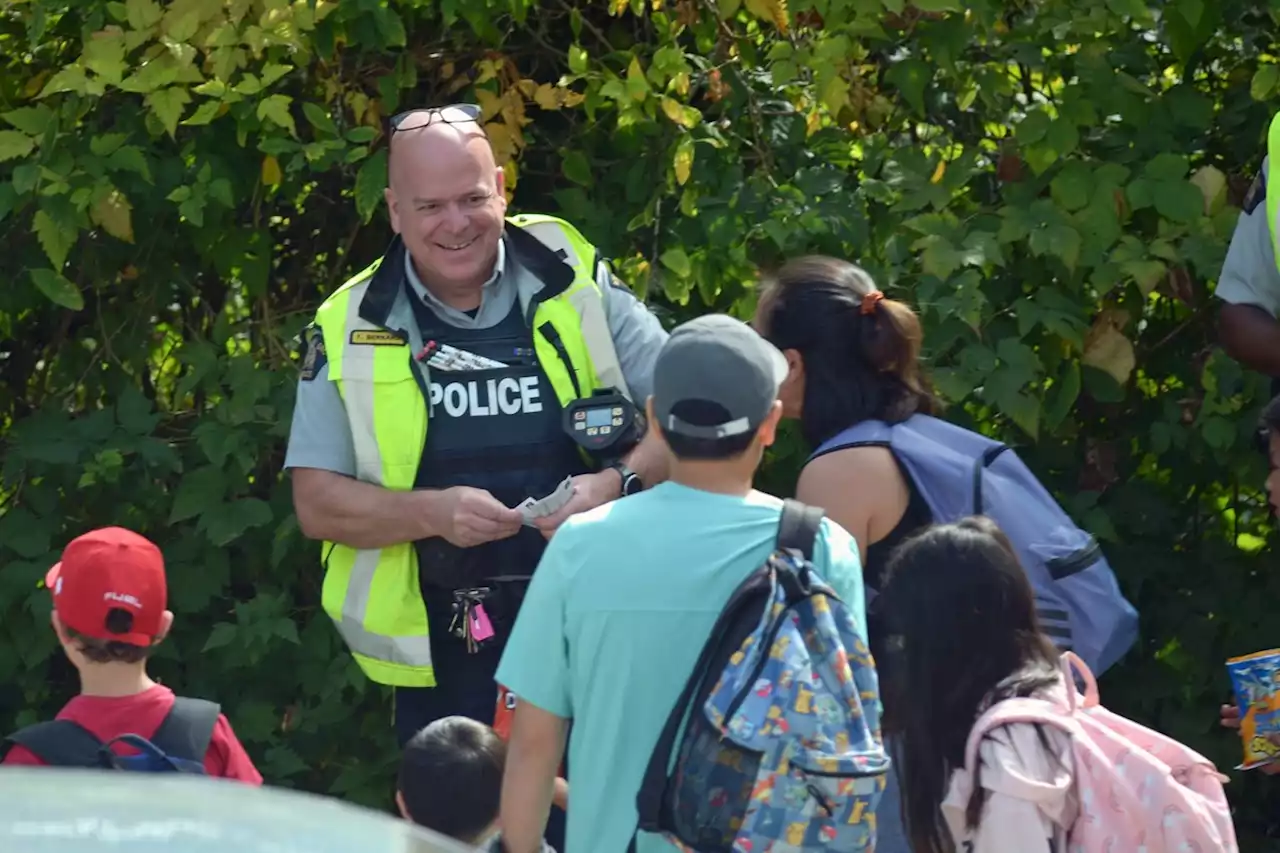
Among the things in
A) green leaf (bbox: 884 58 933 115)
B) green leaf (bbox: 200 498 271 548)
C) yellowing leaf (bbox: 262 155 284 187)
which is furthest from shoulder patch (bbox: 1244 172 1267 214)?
green leaf (bbox: 200 498 271 548)

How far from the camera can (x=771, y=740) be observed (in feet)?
9.68

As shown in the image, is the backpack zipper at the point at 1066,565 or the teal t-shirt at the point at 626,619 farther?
the backpack zipper at the point at 1066,565

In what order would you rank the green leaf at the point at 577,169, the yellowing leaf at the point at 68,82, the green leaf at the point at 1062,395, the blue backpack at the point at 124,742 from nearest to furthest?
the blue backpack at the point at 124,742
the yellowing leaf at the point at 68,82
the green leaf at the point at 1062,395
the green leaf at the point at 577,169

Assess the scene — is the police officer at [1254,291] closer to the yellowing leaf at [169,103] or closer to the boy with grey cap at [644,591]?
the boy with grey cap at [644,591]

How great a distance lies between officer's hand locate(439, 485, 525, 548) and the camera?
3.90m

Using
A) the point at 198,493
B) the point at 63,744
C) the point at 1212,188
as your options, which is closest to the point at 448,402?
the point at 63,744

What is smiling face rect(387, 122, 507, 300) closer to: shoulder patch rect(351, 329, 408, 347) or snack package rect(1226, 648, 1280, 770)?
shoulder patch rect(351, 329, 408, 347)

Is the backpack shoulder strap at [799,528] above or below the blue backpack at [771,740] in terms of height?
above

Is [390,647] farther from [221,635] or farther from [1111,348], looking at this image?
[1111,348]

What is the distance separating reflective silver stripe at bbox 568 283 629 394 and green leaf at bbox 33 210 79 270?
4.39 feet

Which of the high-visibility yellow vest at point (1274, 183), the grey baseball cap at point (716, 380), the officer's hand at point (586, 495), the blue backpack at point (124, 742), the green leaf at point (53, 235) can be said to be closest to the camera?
the grey baseball cap at point (716, 380)

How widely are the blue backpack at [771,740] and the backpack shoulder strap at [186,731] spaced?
958 mm

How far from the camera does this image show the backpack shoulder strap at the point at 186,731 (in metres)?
3.58

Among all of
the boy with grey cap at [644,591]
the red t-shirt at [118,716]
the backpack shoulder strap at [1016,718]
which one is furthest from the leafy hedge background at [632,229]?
the boy with grey cap at [644,591]
